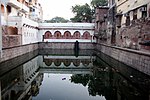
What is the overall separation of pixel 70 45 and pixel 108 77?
75.8 feet

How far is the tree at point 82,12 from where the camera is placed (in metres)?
47.2

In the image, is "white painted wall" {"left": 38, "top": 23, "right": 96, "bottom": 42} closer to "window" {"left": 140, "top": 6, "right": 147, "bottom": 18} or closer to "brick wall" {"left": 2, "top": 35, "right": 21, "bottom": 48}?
"brick wall" {"left": 2, "top": 35, "right": 21, "bottom": 48}

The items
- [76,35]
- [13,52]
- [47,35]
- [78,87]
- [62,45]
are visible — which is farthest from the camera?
[47,35]

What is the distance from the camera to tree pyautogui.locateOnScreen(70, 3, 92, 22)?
155 ft

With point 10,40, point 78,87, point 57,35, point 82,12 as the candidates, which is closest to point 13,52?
point 10,40

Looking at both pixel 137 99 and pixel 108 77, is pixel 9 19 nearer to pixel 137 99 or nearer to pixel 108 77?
pixel 108 77

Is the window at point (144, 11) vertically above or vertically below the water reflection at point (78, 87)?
above

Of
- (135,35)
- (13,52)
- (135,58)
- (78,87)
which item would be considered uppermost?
(135,35)

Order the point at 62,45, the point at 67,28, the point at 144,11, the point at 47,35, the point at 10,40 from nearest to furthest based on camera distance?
the point at 144,11, the point at 10,40, the point at 62,45, the point at 67,28, the point at 47,35

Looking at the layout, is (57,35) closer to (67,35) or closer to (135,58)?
(67,35)

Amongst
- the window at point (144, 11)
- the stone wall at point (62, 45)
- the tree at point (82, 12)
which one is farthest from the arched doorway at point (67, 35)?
the window at point (144, 11)

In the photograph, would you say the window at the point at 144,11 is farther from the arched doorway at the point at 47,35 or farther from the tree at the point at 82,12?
the tree at the point at 82,12

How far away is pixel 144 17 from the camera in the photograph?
14359 mm

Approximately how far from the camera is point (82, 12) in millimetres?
47500
